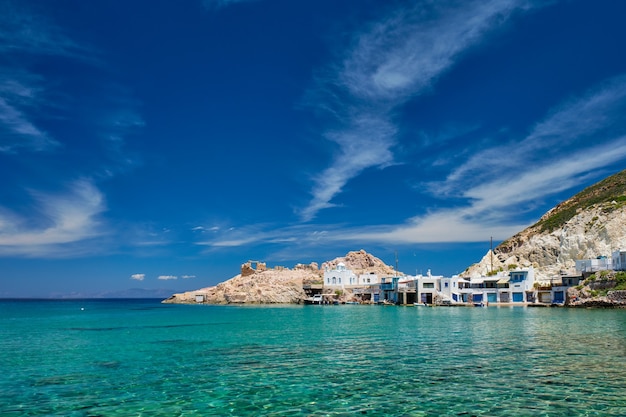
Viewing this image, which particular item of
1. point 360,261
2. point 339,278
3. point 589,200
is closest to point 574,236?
A: point 589,200

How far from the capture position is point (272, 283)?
143 metres

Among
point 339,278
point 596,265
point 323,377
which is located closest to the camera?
point 323,377

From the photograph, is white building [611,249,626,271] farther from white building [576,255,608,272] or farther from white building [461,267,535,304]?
white building [461,267,535,304]

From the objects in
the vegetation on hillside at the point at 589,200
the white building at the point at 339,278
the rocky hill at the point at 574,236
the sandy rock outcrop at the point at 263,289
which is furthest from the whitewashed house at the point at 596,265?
the sandy rock outcrop at the point at 263,289

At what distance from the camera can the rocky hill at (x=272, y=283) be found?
137375mm

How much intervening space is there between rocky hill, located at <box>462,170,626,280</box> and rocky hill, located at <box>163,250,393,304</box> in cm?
4505

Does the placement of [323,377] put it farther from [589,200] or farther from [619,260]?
[589,200]

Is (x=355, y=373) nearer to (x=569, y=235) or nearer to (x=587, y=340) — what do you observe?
(x=587, y=340)

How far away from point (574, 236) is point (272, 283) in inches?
3295

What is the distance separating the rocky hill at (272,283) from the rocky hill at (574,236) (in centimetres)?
4505

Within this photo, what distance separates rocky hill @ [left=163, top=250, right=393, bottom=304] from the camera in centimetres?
13738

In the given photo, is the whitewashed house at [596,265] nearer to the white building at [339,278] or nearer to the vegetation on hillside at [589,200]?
the vegetation on hillside at [589,200]

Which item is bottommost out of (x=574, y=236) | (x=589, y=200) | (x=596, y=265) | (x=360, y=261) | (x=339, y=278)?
(x=339, y=278)

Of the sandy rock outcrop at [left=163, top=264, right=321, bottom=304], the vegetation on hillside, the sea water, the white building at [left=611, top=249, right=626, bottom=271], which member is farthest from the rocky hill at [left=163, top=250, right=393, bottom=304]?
the sea water
